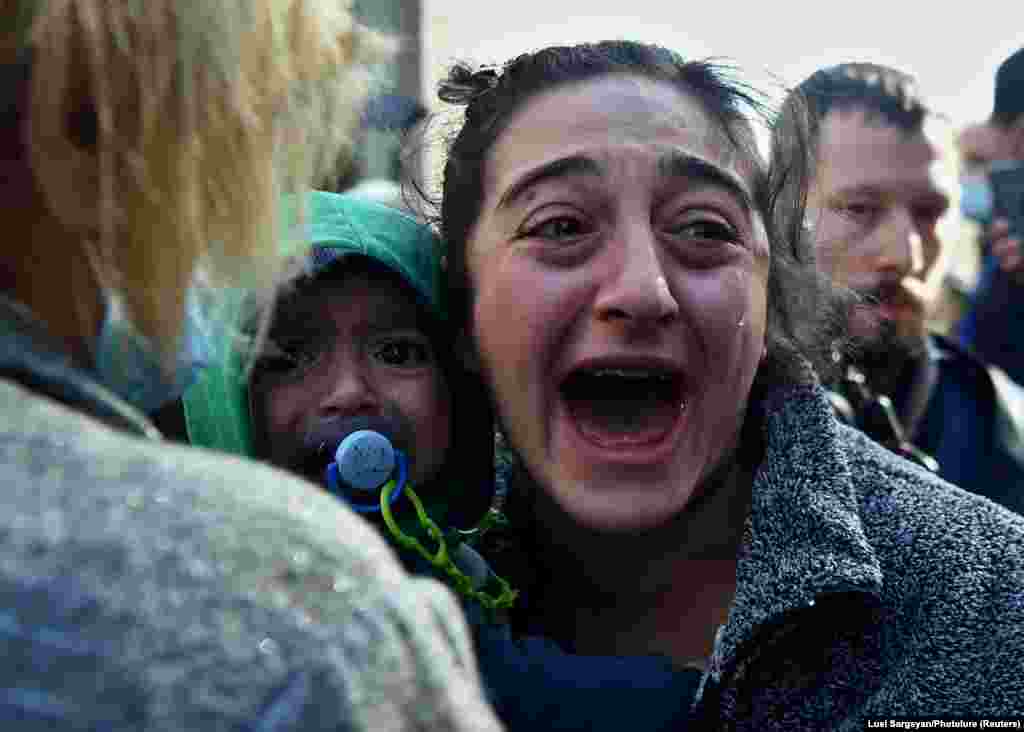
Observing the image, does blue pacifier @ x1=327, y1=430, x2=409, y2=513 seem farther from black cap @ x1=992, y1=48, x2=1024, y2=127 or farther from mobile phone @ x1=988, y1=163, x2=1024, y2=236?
black cap @ x1=992, y1=48, x2=1024, y2=127

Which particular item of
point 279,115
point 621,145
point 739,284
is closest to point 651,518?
point 739,284

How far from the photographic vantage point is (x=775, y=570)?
5.65 feet

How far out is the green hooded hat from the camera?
193 centimetres

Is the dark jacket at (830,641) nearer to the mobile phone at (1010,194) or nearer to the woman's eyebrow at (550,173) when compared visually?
the woman's eyebrow at (550,173)

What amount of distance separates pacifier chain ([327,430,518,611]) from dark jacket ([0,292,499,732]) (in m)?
1.09

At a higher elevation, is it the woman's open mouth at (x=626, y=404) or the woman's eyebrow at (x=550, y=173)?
the woman's eyebrow at (x=550, y=173)

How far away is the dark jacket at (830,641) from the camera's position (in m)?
1.61

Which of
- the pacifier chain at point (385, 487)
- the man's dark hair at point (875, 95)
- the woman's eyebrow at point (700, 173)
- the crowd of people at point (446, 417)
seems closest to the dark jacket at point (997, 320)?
the man's dark hair at point (875, 95)

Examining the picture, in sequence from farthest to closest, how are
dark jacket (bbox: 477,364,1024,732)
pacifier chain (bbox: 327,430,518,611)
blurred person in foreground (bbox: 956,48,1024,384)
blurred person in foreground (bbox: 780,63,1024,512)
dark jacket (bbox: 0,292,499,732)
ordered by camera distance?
blurred person in foreground (bbox: 956,48,1024,384) → blurred person in foreground (bbox: 780,63,1024,512) → pacifier chain (bbox: 327,430,518,611) → dark jacket (bbox: 477,364,1024,732) → dark jacket (bbox: 0,292,499,732)

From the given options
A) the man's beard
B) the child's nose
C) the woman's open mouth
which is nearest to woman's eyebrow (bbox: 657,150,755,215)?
the woman's open mouth

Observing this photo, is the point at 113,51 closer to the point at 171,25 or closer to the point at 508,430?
the point at 171,25

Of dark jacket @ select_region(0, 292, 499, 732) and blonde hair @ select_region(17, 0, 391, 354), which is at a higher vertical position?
blonde hair @ select_region(17, 0, 391, 354)

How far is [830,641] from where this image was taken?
169cm

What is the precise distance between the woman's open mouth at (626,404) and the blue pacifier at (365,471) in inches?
11.9
